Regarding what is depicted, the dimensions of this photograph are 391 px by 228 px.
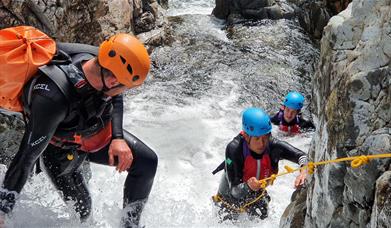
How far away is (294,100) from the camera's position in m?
7.85

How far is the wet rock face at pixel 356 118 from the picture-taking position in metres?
2.45

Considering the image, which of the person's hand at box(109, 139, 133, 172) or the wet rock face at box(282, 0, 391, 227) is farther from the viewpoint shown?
the person's hand at box(109, 139, 133, 172)

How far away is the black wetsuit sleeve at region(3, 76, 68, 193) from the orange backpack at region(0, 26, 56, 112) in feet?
0.49

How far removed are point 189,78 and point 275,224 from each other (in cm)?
624

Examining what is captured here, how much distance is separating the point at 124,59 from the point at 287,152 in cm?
232

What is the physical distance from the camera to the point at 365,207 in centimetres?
254

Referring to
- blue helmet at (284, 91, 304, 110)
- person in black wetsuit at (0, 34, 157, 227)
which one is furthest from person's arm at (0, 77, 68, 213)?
blue helmet at (284, 91, 304, 110)

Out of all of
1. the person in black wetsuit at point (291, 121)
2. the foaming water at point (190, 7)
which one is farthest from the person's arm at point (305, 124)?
the foaming water at point (190, 7)

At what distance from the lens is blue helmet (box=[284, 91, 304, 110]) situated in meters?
7.77

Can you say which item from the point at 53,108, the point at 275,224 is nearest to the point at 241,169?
the point at 275,224

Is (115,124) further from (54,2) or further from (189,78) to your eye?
(189,78)

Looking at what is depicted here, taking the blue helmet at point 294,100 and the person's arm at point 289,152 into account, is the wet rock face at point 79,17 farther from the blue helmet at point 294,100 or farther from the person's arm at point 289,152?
the person's arm at point 289,152

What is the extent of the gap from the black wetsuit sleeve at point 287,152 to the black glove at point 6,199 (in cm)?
278

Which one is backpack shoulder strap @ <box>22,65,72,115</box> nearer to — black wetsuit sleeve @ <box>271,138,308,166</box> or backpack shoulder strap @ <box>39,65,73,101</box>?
backpack shoulder strap @ <box>39,65,73,101</box>
